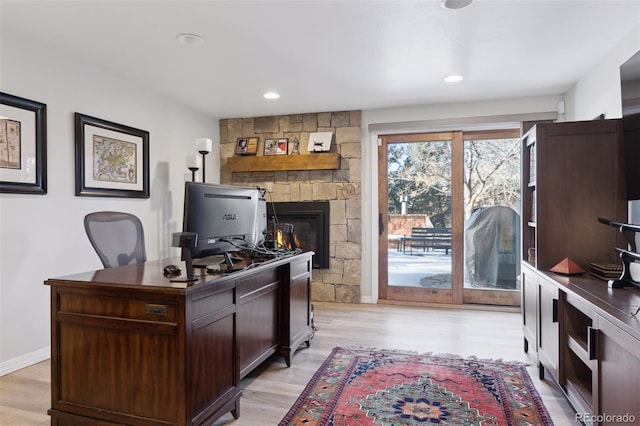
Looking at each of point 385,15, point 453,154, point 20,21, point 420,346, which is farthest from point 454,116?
point 20,21

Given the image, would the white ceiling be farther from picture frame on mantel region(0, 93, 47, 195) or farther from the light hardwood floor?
the light hardwood floor

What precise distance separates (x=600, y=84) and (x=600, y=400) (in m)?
2.66

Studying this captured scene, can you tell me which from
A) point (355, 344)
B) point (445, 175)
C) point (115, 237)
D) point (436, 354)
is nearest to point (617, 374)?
point (436, 354)

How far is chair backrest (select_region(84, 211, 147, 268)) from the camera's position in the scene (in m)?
2.37

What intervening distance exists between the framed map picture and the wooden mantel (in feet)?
4.46

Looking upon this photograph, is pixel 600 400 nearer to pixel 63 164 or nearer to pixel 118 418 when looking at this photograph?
pixel 118 418

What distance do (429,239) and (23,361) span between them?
399cm

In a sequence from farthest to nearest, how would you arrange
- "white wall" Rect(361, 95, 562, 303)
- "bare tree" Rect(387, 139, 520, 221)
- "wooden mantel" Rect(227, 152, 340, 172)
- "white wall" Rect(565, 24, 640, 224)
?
"wooden mantel" Rect(227, 152, 340, 172), "bare tree" Rect(387, 139, 520, 221), "white wall" Rect(361, 95, 562, 303), "white wall" Rect(565, 24, 640, 224)

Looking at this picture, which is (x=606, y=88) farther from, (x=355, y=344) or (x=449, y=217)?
(x=355, y=344)

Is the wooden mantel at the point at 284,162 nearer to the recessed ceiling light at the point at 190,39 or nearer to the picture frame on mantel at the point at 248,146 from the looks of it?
the picture frame on mantel at the point at 248,146

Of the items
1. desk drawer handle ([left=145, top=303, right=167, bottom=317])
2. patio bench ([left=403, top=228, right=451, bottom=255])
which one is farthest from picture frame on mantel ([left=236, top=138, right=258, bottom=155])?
desk drawer handle ([left=145, top=303, right=167, bottom=317])

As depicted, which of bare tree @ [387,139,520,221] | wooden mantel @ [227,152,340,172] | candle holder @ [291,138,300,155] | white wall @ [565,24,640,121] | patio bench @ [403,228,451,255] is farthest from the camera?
candle holder @ [291,138,300,155]

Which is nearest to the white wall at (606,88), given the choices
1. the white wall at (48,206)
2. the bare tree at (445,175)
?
the bare tree at (445,175)

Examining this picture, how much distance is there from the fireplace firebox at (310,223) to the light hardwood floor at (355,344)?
2.12 feet
